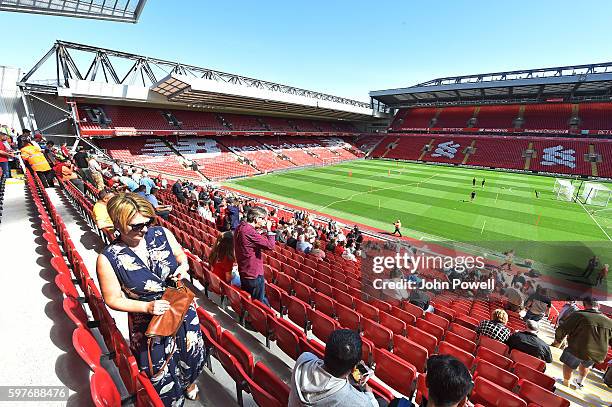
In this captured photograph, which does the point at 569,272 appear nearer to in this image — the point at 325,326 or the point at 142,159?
the point at 325,326

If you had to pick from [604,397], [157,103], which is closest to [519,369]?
[604,397]

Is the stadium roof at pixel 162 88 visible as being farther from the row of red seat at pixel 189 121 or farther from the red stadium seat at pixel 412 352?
the red stadium seat at pixel 412 352

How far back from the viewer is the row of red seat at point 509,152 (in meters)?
35.8

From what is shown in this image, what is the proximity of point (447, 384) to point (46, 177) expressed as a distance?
590 inches

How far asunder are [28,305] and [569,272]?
17.2m

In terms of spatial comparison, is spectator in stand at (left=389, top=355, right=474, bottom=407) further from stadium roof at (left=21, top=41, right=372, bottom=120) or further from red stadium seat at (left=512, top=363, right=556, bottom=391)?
stadium roof at (left=21, top=41, right=372, bottom=120)

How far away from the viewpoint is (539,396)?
10.8ft

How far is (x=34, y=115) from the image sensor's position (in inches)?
946

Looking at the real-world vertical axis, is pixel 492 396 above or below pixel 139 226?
below

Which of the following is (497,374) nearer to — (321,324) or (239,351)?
(321,324)

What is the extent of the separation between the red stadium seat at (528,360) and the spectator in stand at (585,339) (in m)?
0.73

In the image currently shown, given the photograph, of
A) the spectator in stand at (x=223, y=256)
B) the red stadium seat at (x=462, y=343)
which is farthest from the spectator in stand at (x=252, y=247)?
the red stadium seat at (x=462, y=343)

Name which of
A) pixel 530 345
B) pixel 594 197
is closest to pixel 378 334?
pixel 530 345

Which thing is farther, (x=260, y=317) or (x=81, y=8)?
(x=81, y=8)
